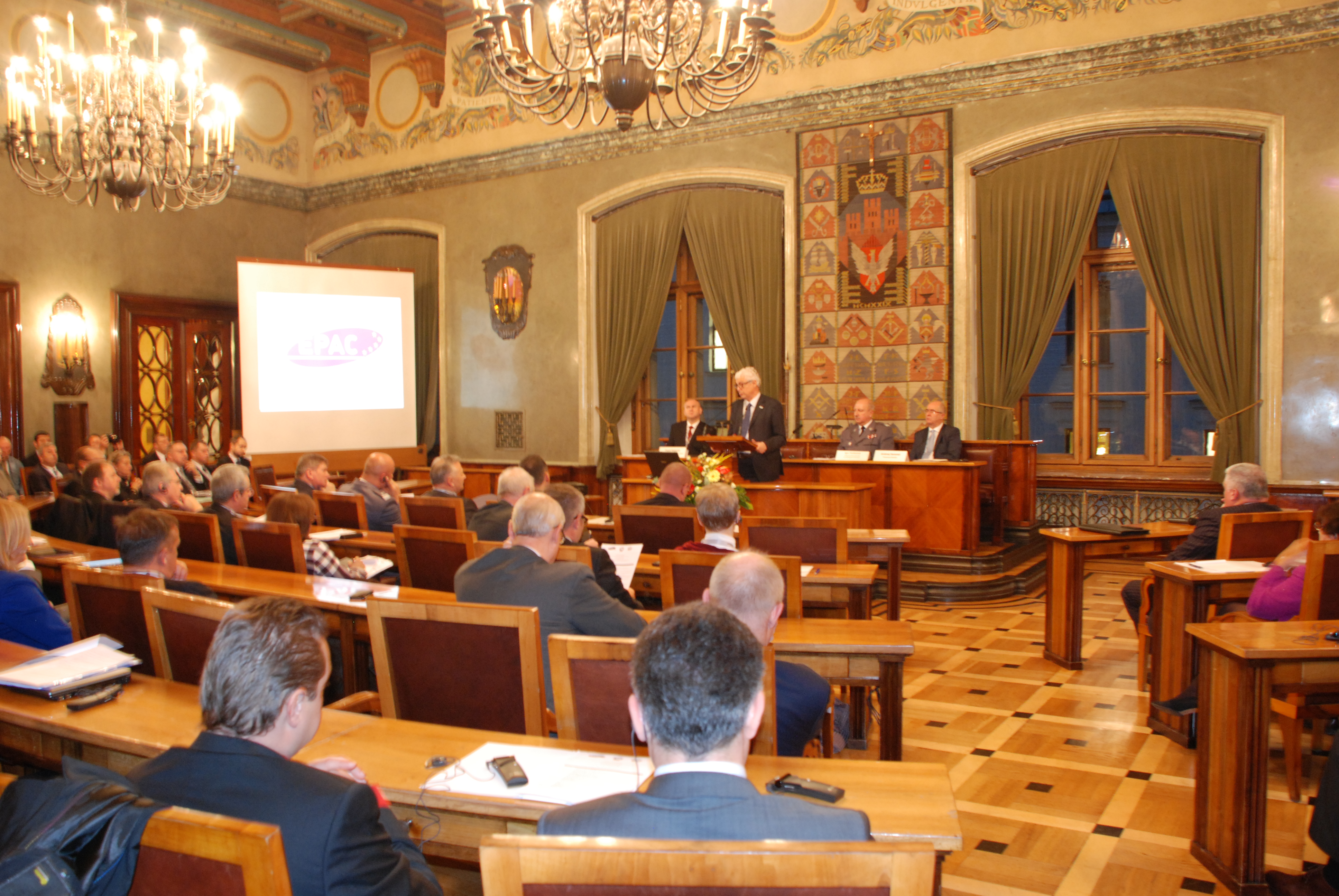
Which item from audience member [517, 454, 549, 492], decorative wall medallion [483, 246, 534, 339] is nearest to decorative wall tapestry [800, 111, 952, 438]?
decorative wall medallion [483, 246, 534, 339]

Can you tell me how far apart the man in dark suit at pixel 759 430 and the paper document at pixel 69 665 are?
5.30m

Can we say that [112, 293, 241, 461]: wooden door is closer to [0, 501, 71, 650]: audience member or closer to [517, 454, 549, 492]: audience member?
[517, 454, 549, 492]: audience member

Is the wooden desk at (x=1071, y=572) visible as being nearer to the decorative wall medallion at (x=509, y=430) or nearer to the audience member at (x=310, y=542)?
the audience member at (x=310, y=542)

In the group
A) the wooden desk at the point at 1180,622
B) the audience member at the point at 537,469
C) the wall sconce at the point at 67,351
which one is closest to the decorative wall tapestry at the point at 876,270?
the audience member at the point at 537,469

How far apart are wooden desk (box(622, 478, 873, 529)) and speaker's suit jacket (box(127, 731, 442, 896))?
5309mm

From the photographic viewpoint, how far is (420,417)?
1250 centimetres

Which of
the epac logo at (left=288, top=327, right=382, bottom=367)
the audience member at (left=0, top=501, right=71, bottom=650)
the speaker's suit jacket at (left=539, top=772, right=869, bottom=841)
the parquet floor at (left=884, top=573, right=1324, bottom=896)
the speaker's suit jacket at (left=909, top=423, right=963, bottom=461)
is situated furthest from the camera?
the epac logo at (left=288, top=327, right=382, bottom=367)

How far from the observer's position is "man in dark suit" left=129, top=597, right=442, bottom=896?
1414 millimetres

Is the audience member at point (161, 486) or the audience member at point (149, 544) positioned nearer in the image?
the audience member at point (149, 544)

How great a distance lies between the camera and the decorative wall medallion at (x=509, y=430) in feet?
37.6

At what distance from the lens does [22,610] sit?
10.3ft

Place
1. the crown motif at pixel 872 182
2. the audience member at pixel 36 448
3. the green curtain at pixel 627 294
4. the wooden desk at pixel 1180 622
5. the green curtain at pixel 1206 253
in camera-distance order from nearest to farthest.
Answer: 1. the wooden desk at pixel 1180 622
2. the green curtain at pixel 1206 253
3. the crown motif at pixel 872 182
4. the audience member at pixel 36 448
5. the green curtain at pixel 627 294

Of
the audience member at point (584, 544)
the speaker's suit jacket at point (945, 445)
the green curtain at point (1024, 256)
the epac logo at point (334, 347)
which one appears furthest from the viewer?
the epac logo at point (334, 347)

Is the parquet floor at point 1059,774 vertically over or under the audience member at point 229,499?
under
